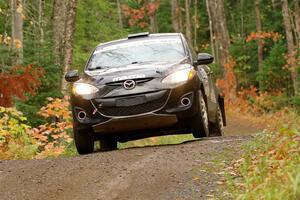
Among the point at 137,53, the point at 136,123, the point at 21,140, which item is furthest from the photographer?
the point at 21,140

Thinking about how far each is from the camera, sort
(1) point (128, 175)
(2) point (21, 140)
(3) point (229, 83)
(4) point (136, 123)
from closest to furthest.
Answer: (1) point (128, 175)
(4) point (136, 123)
(2) point (21, 140)
(3) point (229, 83)

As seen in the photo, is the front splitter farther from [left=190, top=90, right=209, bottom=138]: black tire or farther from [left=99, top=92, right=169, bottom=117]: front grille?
[left=190, top=90, right=209, bottom=138]: black tire

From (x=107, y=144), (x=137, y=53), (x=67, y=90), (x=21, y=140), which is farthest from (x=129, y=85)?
(x=67, y=90)

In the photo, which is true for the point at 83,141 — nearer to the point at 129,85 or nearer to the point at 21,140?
the point at 129,85

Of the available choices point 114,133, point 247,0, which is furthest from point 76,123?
point 247,0

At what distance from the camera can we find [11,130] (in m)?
11.3

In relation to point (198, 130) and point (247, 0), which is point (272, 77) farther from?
point (198, 130)

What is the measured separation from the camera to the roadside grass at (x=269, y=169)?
4961 millimetres

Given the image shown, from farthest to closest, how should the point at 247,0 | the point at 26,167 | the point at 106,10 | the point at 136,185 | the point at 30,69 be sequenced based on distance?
the point at 247,0 → the point at 106,10 → the point at 30,69 → the point at 26,167 → the point at 136,185

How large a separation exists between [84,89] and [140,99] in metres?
0.91

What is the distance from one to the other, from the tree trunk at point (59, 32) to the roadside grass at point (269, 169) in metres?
7.27

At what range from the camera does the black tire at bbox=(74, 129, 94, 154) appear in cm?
986

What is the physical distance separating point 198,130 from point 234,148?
1773 millimetres

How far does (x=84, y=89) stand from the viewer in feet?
31.8
